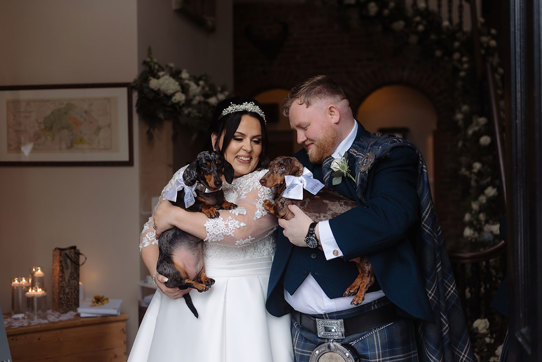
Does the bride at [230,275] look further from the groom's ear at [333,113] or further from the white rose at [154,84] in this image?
the white rose at [154,84]

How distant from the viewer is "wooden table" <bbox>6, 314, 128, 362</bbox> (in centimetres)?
367

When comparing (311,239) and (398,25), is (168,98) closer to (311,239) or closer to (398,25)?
(311,239)

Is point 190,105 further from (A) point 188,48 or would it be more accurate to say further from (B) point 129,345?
(B) point 129,345

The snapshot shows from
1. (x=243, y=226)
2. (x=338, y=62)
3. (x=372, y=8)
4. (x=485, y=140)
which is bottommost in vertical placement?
(x=243, y=226)

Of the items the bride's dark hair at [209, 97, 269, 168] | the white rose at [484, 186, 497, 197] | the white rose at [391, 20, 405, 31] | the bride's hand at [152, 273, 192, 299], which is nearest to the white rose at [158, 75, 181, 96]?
the bride's dark hair at [209, 97, 269, 168]

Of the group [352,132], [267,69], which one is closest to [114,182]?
[352,132]

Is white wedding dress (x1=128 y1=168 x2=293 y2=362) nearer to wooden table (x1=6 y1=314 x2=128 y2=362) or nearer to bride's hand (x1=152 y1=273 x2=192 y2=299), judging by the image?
bride's hand (x1=152 y1=273 x2=192 y2=299)

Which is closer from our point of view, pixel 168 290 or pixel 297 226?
pixel 297 226

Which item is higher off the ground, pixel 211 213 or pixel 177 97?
pixel 177 97

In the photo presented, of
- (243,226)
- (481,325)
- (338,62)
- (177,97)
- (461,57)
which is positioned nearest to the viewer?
(243,226)

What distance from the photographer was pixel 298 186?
2.02 meters

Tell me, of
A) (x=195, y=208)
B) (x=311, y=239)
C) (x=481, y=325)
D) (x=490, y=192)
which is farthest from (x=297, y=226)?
(x=490, y=192)

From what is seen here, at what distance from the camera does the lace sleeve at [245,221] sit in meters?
2.17

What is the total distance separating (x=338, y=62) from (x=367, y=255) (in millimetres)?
6497
